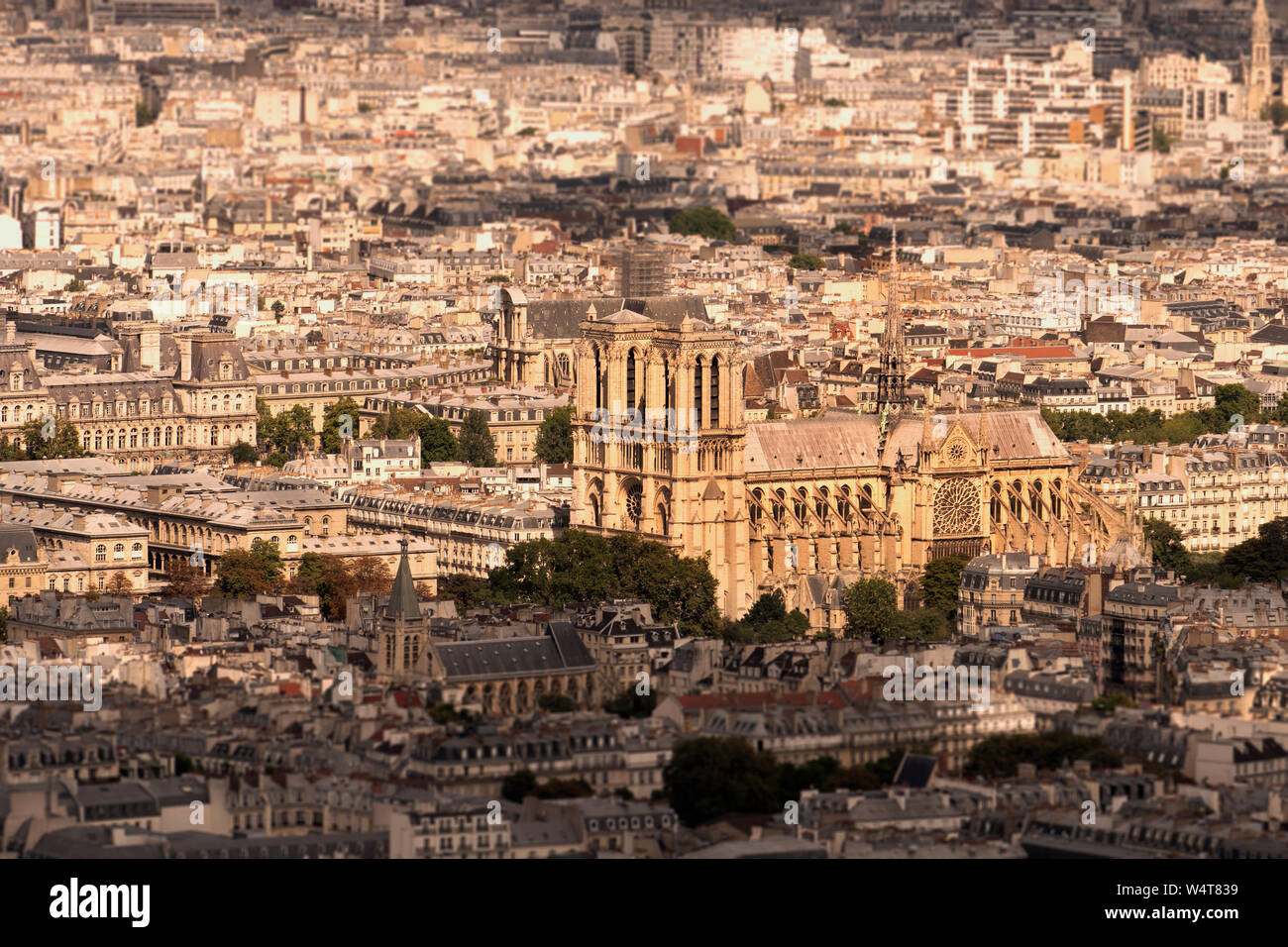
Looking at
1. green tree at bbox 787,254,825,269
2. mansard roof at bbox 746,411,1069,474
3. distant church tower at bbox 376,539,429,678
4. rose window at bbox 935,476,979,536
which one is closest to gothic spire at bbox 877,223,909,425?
mansard roof at bbox 746,411,1069,474

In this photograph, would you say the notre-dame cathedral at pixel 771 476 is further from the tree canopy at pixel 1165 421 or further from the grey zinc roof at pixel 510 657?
the tree canopy at pixel 1165 421

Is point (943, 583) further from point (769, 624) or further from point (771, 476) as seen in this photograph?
point (771, 476)

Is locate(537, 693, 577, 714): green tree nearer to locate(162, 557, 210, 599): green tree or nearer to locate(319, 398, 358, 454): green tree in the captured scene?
locate(162, 557, 210, 599): green tree

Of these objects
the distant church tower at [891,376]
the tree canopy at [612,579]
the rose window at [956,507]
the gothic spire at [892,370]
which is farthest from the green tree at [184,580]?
the rose window at [956,507]

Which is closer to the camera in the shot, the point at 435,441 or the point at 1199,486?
the point at 1199,486

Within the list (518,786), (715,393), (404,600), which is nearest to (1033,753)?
(518,786)
